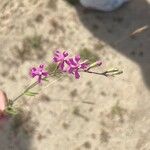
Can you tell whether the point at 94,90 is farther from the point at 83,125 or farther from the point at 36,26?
the point at 36,26

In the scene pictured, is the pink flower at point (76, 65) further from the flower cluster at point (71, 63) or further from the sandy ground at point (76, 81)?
the sandy ground at point (76, 81)

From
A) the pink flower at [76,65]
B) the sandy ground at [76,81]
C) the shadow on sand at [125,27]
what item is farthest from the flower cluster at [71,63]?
the shadow on sand at [125,27]

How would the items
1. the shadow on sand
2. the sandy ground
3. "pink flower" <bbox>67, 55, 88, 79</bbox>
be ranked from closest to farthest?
"pink flower" <bbox>67, 55, 88, 79</bbox>
the sandy ground
the shadow on sand

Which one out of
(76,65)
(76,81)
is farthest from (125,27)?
(76,65)

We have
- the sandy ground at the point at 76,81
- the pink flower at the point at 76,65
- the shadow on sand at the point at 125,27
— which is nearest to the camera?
Answer: the pink flower at the point at 76,65

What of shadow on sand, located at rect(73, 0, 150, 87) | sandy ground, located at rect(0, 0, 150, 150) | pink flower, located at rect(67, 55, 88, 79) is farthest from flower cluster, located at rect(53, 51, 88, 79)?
shadow on sand, located at rect(73, 0, 150, 87)

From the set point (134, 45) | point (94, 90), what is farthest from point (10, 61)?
point (134, 45)

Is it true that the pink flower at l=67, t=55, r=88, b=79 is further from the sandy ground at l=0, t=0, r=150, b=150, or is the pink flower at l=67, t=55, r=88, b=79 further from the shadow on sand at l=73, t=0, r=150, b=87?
the shadow on sand at l=73, t=0, r=150, b=87

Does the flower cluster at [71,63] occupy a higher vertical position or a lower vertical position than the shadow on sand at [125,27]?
higher
